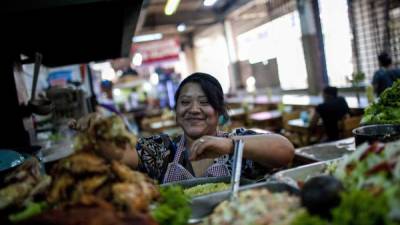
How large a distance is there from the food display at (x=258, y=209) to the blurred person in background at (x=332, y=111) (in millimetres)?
5836

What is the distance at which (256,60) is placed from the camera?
51.2 feet

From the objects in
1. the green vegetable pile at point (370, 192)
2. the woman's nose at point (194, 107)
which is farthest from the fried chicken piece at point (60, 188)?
the woman's nose at point (194, 107)

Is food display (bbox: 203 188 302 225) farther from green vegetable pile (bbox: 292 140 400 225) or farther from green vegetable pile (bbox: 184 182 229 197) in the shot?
green vegetable pile (bbox: 184 182 229 197)

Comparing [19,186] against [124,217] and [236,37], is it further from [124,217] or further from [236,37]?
[236,37]

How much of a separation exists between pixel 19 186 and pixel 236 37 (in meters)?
16.3

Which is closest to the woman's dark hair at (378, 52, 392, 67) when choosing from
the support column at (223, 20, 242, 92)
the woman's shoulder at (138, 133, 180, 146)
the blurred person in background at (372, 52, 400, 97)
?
the blurred person in background at (372, 52, 400, 97)

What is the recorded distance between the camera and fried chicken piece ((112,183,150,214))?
1265 millimetres

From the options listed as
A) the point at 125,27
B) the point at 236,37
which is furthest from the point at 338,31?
the point at 125,27

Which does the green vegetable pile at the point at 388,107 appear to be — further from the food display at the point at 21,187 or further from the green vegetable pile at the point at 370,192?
the food display at the point at 21,187

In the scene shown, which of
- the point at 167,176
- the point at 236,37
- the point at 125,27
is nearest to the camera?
the point at 167,176

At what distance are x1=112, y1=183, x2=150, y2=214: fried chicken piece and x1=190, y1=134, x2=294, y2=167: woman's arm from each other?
0.42 metres

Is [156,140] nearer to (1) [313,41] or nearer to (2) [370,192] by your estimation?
(2) [370,192]

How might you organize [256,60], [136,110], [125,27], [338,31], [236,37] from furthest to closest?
[136,110] → [236,37] → [256,60] → [338,31] → [125,27]

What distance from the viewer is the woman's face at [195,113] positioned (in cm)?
248
